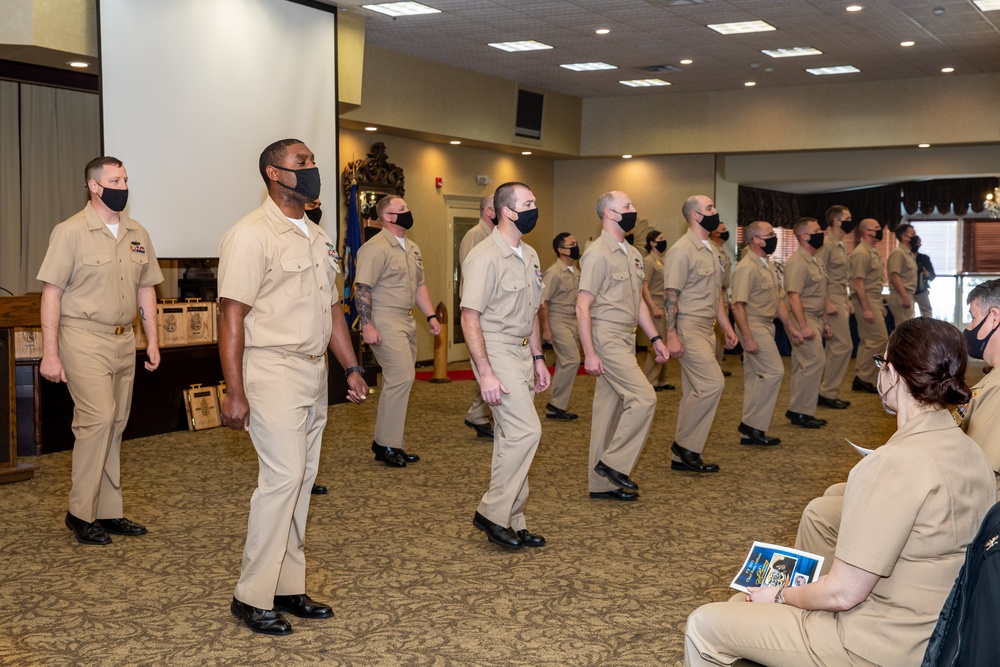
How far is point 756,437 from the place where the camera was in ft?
24.3

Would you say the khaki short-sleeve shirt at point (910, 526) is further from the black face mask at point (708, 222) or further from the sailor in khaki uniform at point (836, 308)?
the sailor in khaki uniform at point (836, 308)

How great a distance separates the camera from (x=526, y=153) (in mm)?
14633

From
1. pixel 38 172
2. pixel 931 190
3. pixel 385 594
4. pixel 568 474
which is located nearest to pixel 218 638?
pixel 385 594

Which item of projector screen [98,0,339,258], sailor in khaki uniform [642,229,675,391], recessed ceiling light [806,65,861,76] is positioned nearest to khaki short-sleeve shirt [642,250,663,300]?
sailor in khaki uniform [642,229,675,391]

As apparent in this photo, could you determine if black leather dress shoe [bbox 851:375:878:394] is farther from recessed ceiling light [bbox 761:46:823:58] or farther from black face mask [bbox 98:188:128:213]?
black face mask [bbox 98:188:128:213]

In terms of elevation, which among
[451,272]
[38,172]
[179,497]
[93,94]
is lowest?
[179,497]

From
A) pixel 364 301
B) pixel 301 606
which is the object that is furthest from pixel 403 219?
pixel 301 606

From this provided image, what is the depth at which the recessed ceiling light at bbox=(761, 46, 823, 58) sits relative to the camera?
36.1 ft

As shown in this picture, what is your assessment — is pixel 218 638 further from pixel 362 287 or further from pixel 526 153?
pixel 526 153

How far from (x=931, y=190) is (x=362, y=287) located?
13265 millimetres

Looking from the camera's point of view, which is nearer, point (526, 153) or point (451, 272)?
point (451, 272)

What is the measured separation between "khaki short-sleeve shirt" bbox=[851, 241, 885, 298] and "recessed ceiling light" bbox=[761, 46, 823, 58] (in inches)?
90.7

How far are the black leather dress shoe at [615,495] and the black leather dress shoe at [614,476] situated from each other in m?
0.04

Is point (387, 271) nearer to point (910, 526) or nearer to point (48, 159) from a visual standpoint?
point (910, 526)
